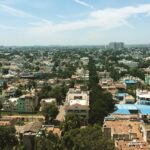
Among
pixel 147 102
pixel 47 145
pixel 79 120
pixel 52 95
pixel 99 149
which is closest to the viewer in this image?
pixel 99 149

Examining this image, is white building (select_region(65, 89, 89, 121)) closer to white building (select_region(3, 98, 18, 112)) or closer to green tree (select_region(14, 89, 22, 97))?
white building (select_region(3, 98, 18, 112))

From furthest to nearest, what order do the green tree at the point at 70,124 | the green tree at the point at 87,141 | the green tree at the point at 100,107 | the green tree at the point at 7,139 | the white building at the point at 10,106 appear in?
the white building at the point at 10,106 < the green tree at the point at 100,107 < the green tree at the point at 70,124 < the green tree at the point at 7,139 < the green tree at the point at 87,141

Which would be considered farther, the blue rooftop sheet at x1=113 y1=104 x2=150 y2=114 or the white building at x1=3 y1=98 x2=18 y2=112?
the white building at x1=3 y1=98 x2=18 y2=112

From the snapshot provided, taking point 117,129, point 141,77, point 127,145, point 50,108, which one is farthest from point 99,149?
point 141,77

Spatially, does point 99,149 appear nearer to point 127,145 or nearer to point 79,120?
point 127,145

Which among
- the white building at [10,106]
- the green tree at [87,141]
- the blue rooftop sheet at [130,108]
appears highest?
the green tree at [87,141]

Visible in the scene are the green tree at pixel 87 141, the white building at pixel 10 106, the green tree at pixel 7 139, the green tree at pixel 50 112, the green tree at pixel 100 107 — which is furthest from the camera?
the white building at pixel 10 106

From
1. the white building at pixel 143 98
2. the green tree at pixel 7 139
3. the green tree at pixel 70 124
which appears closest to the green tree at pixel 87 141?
the green tree at pixel 70 124

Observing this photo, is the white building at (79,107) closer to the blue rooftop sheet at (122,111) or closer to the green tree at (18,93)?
the blue rooftop sheet at (122,111)

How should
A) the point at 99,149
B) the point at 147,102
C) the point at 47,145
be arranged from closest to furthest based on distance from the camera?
the point at 99,149 → the point at 47,145 → the point at 147,102

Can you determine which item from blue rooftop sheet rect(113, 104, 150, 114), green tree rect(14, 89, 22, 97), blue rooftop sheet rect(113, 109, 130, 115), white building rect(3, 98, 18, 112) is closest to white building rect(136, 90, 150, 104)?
blue rooftop sheet rect(113, 104, 150, 114)

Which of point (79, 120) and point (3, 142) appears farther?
point (79, 120)
